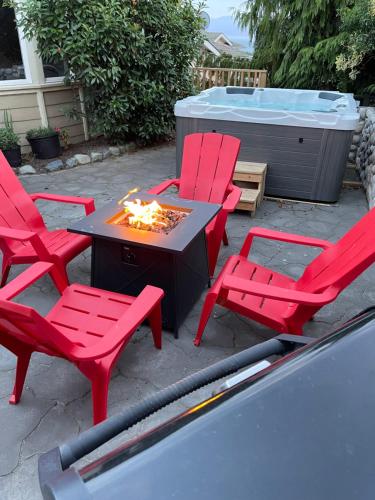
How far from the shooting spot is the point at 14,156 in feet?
15.8

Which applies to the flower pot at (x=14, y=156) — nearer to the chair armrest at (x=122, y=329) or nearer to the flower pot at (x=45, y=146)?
the flower pot at (x=45, y=146)

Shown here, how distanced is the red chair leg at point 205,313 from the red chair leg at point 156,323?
0.72 feet

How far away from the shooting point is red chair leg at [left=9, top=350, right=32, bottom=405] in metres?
1.64

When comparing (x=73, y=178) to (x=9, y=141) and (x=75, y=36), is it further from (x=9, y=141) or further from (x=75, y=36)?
(x=75, y=36)

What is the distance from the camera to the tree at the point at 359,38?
4.92m

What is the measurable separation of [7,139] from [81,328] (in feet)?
12.7

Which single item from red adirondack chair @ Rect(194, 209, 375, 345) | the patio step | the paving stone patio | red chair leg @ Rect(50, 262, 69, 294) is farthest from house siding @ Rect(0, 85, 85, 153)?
red adirondack chair @ Rect(194, 209, 375, 345)

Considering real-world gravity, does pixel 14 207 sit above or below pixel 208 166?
below

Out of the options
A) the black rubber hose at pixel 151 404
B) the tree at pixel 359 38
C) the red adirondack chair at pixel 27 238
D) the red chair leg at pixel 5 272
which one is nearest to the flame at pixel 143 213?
the red adirondack chair at pixel 27 238

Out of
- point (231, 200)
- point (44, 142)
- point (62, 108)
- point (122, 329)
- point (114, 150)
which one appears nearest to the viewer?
point (122, 329)

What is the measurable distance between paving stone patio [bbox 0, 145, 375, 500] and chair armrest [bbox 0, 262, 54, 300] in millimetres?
525

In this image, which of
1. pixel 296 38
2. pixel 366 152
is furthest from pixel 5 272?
pixel 296 38

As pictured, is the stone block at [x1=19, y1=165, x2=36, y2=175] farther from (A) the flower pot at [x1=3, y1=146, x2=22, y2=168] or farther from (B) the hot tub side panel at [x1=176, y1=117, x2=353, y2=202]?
(B) the hot tub side panel at [x1=176, y1=117, x2=353, y2=202]

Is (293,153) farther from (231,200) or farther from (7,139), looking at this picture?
(7,139)
